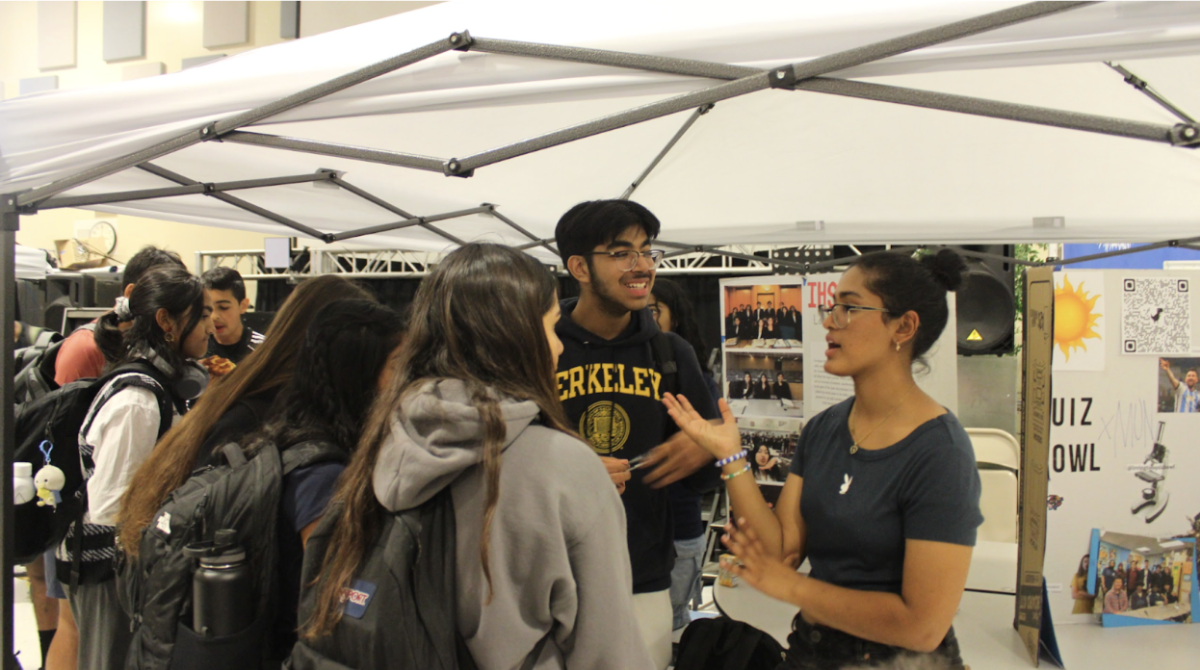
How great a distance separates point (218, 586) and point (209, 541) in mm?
81

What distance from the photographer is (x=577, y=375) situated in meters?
1.85

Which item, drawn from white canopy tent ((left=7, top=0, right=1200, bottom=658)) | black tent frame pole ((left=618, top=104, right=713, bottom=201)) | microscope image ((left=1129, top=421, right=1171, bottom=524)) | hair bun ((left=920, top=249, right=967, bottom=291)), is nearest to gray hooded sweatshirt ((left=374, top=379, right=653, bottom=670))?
white canopy tent ((left=7, top=0, right=1200, bottom=658))

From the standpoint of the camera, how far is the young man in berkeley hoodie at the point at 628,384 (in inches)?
71.6

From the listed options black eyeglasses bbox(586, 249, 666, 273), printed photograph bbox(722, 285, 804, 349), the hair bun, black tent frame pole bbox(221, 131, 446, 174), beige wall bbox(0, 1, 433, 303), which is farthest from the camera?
beige wall bbox(0, 1, 433, 303)

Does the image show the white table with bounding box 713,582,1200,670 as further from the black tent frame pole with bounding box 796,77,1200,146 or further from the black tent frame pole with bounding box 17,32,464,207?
the black tent frame pole with bounding box 17,32,464,207

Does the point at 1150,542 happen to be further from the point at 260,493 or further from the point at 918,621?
the point at 260,493

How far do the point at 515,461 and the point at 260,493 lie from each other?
0.55m

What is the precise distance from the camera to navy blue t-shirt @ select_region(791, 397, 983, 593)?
1.27 metres

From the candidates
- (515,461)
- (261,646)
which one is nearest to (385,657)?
(515,461)

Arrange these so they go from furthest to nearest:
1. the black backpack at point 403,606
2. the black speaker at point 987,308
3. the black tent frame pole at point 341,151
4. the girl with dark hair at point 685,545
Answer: the black speaker at point 987,308
the girl with dark hair at point 685,545
the black tent frame pole at point 341,151
the black backpack at point 403,606

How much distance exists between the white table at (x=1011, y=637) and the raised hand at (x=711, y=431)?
33.6 inches

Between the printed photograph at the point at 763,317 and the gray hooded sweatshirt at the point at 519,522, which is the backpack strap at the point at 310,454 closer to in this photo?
the gray hooded sweatshirt at the point at 519,522

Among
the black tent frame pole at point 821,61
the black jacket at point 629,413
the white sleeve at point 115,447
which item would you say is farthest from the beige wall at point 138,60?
the black tent frame pole at point 821,61

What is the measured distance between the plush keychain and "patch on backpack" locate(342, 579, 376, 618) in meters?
1.83
